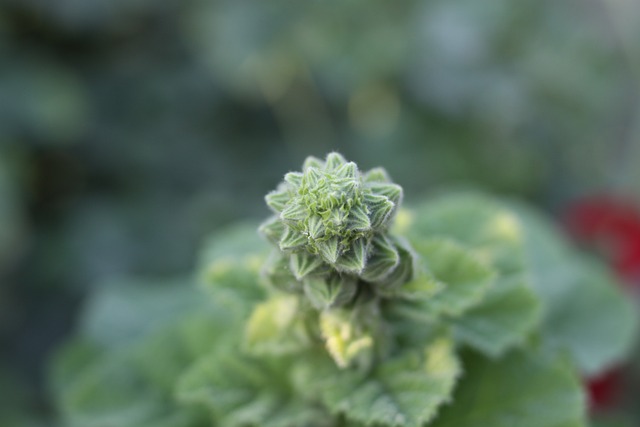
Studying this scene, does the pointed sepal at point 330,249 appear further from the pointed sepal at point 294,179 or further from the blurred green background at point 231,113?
the blurred green background at point 231,113

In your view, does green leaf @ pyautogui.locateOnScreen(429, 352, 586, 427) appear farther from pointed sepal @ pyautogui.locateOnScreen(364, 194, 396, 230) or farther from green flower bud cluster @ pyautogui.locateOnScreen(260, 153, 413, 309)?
pointed sepal @ pyautogui.locateOnScreen(364, 194, 396, 230)

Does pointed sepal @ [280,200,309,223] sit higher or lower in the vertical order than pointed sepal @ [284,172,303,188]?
lower

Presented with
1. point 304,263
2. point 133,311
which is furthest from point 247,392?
point 133,311

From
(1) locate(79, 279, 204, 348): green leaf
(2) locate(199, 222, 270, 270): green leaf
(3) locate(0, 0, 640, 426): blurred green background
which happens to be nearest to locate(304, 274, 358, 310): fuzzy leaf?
(2) locate(199, 222, 270, 270): green leaf

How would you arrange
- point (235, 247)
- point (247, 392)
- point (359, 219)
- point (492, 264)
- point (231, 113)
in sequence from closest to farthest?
point (359, 219) < point (247, 392) < point (492, 264) < point (235, 247) < point (231, 113)

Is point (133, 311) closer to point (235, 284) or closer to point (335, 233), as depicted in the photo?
point (235, 284)
